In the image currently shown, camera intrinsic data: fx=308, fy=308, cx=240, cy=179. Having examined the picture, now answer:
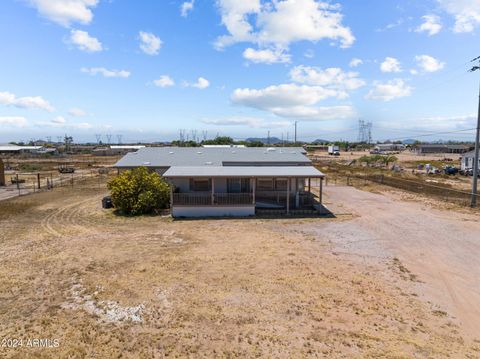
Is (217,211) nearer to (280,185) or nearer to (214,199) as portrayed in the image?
(214,199)

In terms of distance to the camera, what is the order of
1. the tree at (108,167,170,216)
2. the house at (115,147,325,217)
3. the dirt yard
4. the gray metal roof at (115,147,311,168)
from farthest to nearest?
the gray metal roof at (115,147,311,168), the tree at (108,167,170,216), the house at (115,147,325,217), the dirt yard

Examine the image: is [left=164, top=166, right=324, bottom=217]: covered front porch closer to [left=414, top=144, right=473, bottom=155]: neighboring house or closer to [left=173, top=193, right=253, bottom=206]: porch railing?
[left=173, top=193, right=253, bottom=206]: porch railing

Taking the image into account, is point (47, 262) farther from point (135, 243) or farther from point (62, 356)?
point (62, 356)

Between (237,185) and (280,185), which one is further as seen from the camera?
(280,185)

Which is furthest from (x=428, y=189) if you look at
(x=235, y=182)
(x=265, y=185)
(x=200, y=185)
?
(x=200, y=185)

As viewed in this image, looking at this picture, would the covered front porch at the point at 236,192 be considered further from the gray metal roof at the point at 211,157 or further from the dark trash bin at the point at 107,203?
the dark trash bin at the point at 107,203

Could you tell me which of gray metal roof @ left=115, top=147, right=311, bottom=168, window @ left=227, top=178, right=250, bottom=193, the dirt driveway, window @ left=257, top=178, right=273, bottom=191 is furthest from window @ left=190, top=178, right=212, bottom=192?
the dirt driveway

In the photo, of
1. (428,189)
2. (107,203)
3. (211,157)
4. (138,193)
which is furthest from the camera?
(428,189)
